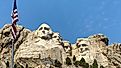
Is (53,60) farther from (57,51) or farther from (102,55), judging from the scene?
(102,55)

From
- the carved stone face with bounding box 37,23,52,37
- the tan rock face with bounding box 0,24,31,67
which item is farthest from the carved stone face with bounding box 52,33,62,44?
the tan rock face with bounding box 0,24,31,67

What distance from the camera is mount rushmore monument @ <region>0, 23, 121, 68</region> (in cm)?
10346

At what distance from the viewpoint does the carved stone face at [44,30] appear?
114 m

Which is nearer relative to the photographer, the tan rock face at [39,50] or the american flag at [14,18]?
the american flag at [14,18]

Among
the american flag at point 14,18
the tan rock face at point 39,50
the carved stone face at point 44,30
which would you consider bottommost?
the american flag at point 14,18

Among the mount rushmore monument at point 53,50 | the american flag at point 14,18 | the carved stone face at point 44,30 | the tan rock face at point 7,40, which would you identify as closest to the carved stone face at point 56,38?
the mount rushmore monument at point 53,50

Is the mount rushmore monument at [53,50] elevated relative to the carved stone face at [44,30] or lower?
lower

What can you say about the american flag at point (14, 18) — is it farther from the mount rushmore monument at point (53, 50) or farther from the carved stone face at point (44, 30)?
the carved stone face at point (44, 30)

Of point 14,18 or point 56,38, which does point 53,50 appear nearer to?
point 56,38

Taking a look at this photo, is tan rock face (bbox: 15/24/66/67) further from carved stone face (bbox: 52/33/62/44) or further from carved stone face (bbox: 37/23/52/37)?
carved stone face (bbox: 37/23/52/37)

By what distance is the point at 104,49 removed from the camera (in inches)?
4783

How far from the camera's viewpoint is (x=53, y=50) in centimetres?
10712

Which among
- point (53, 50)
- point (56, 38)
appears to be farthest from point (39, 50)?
point (56, 38)

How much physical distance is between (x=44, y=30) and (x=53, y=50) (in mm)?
10208
